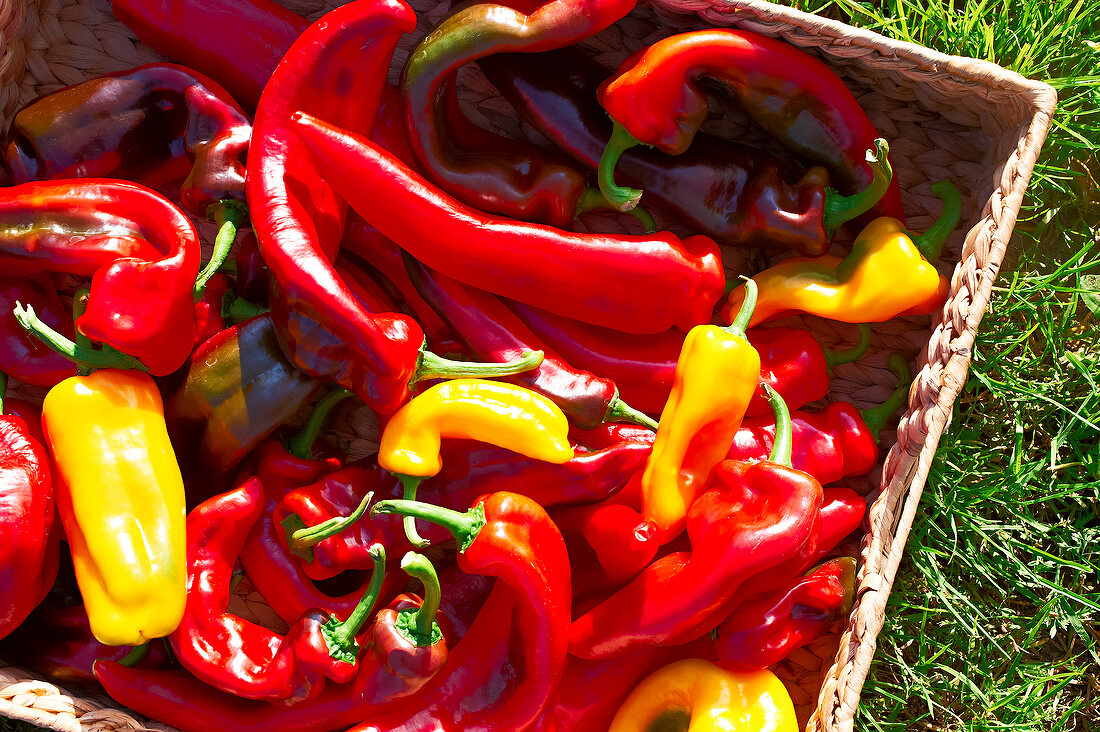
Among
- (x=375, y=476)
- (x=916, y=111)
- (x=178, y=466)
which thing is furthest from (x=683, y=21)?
(x=178, y=466)

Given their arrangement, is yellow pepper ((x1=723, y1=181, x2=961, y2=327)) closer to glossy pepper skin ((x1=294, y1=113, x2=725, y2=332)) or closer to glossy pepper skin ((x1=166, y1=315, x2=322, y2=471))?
glossy pepper skin ((x1=294, y1=113, x2=725, y2=332))

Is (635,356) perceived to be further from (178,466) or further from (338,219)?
(178,466)

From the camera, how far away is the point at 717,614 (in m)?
2.80

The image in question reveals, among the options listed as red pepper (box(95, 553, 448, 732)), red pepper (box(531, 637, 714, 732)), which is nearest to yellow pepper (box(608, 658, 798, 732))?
red pepper (box(531, 637, 714, 732))

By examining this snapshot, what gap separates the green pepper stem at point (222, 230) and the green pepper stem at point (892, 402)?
2.09 m

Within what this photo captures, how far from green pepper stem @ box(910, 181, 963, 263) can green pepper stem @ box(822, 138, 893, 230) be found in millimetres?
208

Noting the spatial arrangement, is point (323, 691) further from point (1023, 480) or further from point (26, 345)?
point (1023, 480)

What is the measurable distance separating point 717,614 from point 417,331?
3.98ft

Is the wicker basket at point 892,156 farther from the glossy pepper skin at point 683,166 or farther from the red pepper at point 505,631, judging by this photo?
the red pepper at point 505,631

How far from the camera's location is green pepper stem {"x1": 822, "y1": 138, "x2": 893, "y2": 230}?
2971 mm

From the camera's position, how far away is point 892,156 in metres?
3.24

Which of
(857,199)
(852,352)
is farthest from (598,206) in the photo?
(852,352)

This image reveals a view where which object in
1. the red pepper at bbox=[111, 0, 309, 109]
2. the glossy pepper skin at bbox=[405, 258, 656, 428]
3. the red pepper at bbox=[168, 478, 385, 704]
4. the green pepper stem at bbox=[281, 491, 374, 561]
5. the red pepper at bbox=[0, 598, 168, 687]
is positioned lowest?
the red pepper at bbox=[0, 598, 168, 687]

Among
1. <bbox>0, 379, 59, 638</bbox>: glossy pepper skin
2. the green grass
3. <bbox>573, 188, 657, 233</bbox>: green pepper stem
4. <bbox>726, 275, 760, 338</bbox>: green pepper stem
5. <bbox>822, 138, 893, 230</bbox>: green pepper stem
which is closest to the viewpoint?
<bbox>0, 379, 59, 638</bbox>: glossy pepper skin
